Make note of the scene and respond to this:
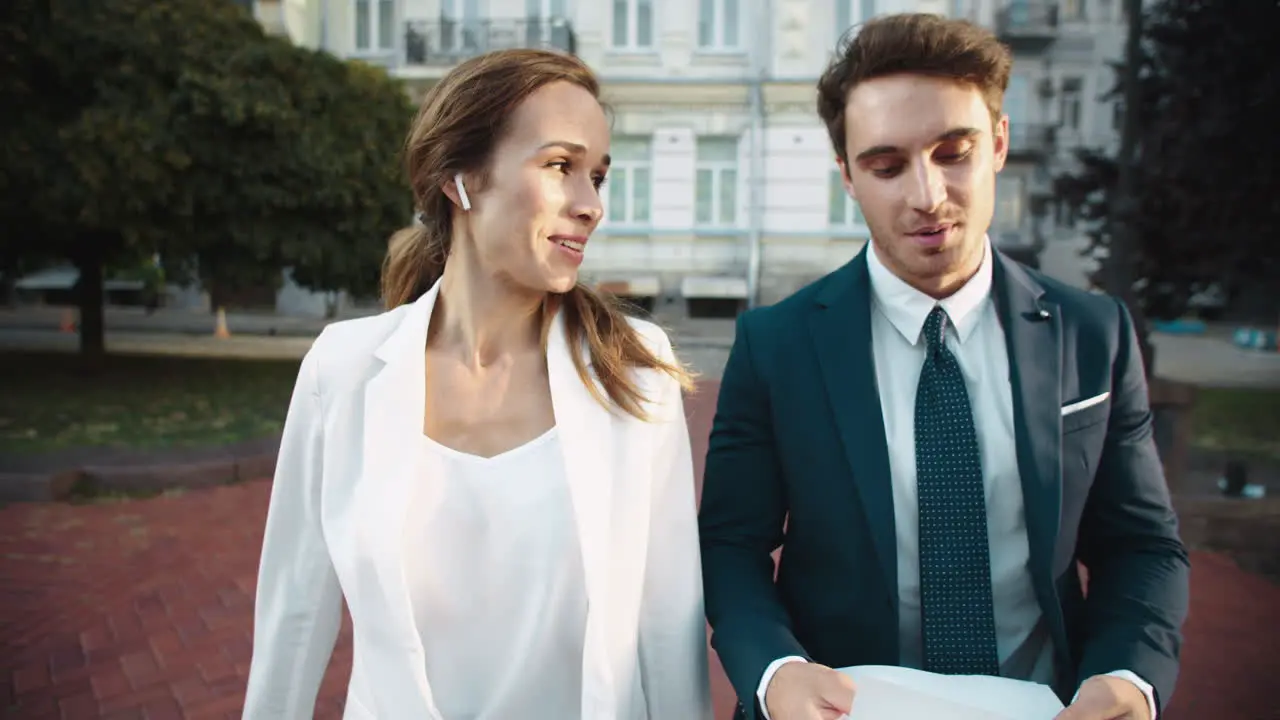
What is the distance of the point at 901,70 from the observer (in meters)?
1.69

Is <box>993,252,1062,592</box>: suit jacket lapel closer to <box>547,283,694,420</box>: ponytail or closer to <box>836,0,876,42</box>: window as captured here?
<box>547,283,694,420</box>: ponytail

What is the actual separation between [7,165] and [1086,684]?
423 inches

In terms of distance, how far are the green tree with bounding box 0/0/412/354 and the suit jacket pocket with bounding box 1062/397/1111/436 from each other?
1002cm

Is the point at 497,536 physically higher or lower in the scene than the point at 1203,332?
higher

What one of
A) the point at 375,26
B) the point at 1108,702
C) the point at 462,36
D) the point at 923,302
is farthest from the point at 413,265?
the point at 375,26

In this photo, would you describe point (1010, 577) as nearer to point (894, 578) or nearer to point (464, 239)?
point (894, 578)

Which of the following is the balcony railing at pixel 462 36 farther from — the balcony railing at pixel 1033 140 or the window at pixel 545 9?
the balcony railing at pixel 1033 140

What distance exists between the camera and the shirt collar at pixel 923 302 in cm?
181

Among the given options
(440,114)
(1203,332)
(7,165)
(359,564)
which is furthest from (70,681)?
(1203,332)

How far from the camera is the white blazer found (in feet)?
5.66

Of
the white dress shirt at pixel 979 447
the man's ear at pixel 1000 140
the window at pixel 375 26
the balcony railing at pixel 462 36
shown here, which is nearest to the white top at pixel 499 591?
the white dress shirt at pixel 979 447

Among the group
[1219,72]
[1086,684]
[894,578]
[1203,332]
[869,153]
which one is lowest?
[1203,332]

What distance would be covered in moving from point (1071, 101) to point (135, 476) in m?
25.7

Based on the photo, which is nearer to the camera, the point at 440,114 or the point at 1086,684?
the point at 1086,684
